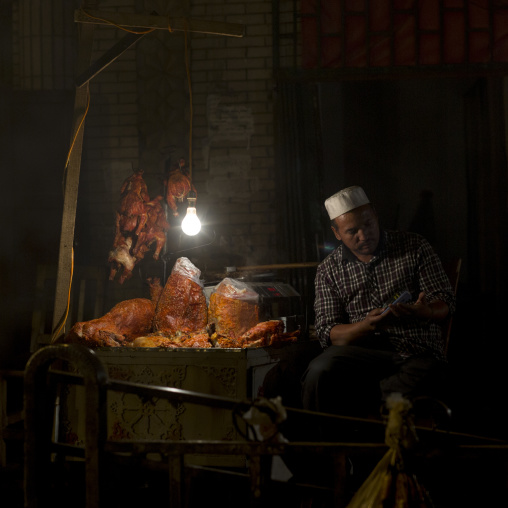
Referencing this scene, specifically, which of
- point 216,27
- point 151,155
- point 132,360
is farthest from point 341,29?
point 132,360

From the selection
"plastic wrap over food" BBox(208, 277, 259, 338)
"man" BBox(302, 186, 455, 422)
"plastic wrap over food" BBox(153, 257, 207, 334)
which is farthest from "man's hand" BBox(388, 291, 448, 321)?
"plastic wrap over food" BBox(153, 257, 207, 334)

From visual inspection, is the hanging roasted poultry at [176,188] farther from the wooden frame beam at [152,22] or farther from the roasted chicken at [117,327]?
the wooden frame beam at [152,22]

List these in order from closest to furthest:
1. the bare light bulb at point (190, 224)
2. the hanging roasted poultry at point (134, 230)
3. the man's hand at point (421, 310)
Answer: the man's hand at point (421, 310) → the bare light bulb at point (190, 224) → the hanging roasted poultry at point (134, 230)

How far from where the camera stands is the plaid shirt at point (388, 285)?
4.00 m

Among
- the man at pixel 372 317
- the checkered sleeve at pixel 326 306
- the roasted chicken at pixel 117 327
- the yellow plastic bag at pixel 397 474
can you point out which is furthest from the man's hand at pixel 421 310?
the roasted chicken at pixel 117 327

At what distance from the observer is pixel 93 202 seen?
629 centimetres

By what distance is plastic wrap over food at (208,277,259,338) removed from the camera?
4.54m

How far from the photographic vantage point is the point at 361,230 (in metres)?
4.22

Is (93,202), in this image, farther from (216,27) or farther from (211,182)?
(216,27)

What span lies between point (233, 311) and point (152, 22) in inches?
103

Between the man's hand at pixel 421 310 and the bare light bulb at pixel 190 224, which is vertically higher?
the bare light bulb at pixel 190 224

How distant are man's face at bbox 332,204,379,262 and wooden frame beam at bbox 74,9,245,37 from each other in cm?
187

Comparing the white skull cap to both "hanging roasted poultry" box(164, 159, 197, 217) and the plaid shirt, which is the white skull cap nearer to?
the plaid shirt

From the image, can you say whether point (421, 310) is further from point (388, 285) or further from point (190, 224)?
point (190, 224)
